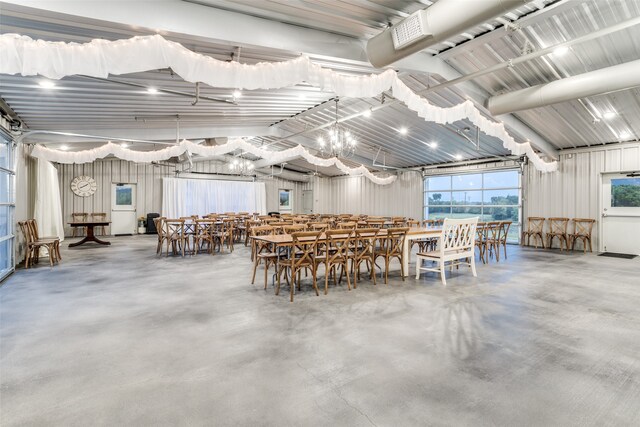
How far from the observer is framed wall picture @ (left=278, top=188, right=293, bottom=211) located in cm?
1850

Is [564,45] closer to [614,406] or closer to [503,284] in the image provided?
[503,284]

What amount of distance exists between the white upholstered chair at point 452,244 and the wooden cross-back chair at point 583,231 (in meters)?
5.58

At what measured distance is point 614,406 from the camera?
Result: 2014 mm

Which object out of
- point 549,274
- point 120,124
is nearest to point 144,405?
point 549,274

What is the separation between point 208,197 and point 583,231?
14602mm

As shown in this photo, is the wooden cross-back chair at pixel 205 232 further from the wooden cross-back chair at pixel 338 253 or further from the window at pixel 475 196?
the window at pixel 475 196

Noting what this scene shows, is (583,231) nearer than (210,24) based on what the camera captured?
No

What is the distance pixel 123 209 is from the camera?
13.8 metres

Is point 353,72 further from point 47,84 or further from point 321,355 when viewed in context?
point 321,355

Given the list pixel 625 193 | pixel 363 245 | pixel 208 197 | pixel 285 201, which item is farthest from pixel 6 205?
pixel 625 193

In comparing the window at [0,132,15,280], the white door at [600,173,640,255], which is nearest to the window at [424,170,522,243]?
the white door at [600,173,640,255]

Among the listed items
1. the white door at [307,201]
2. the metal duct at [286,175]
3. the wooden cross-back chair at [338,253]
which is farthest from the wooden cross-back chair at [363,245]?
the white door at [307,201]

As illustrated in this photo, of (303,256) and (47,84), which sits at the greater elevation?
(47,84)

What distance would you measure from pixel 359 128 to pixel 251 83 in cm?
696
